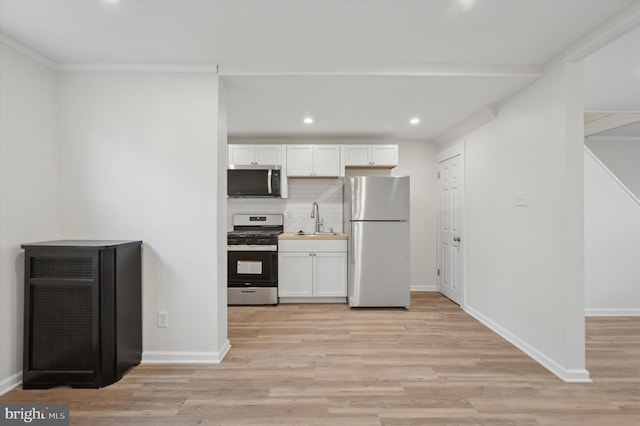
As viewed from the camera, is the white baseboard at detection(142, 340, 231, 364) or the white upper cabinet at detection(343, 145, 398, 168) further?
the white upper cabinet at detection(343, 145, 398, 168)

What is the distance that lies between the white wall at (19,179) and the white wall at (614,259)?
5.32 metres

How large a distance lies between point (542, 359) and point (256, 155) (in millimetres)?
3810

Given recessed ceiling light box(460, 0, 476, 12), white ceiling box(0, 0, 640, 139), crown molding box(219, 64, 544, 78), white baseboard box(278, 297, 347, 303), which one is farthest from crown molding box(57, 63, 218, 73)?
white baseboard box(278, 297, 347, 303)

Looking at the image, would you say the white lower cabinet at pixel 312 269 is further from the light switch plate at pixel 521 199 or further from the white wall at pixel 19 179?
the white wall at pixel 19 179

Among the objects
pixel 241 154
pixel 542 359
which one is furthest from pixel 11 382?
pixel 542 359

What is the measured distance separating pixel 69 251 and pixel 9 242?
402 millimetres

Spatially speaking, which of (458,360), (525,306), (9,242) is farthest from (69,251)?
(525,306)

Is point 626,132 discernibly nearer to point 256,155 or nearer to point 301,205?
point 301,205

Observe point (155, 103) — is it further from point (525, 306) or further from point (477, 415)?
point (525, 306)

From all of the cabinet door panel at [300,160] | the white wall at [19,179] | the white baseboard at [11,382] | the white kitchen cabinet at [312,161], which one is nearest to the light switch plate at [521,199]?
the white kitchen cabinet at [312,161]

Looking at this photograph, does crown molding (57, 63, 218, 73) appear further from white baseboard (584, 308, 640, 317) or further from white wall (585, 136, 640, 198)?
white wall (585, 136, 640, 198)

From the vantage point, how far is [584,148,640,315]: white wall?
387 cm

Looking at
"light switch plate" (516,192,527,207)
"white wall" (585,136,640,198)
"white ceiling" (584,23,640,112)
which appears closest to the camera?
"white ceiling" (584,23,640,112)

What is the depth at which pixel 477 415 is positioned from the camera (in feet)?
6.48
